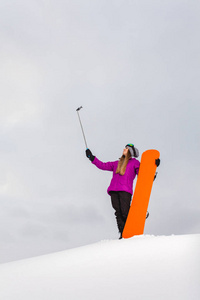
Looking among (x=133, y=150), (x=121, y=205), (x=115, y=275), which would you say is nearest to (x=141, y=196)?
(x=121, y=205)

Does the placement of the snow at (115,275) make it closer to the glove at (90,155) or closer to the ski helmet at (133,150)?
the ski helmet at (133,150)

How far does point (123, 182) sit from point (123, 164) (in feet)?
1.09

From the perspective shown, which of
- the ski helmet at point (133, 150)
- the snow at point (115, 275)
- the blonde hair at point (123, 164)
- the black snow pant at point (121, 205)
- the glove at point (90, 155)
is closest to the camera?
the snow at point (115, 275)

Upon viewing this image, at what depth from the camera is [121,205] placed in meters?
5.44

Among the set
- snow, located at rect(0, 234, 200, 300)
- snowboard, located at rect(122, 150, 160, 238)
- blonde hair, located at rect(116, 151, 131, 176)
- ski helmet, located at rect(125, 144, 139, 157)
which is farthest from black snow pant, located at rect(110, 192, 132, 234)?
snow, located at rect(0, 234, 200, 300)

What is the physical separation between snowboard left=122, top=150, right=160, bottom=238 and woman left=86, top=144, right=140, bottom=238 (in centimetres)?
19

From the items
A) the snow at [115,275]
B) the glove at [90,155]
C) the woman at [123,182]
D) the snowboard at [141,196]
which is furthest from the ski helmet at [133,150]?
the snow at [115,275]

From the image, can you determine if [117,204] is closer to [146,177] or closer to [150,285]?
[146,177]

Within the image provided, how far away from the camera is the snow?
96.5 inches

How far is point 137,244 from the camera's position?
4035 mm

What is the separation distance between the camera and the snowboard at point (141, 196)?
16.8 feet

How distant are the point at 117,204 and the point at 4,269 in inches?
88.2

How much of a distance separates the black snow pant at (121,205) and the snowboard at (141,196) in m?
0.17

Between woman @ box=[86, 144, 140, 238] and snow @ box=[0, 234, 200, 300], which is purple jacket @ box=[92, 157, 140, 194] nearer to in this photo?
woman @ box=[86, 144, 140, 238]
